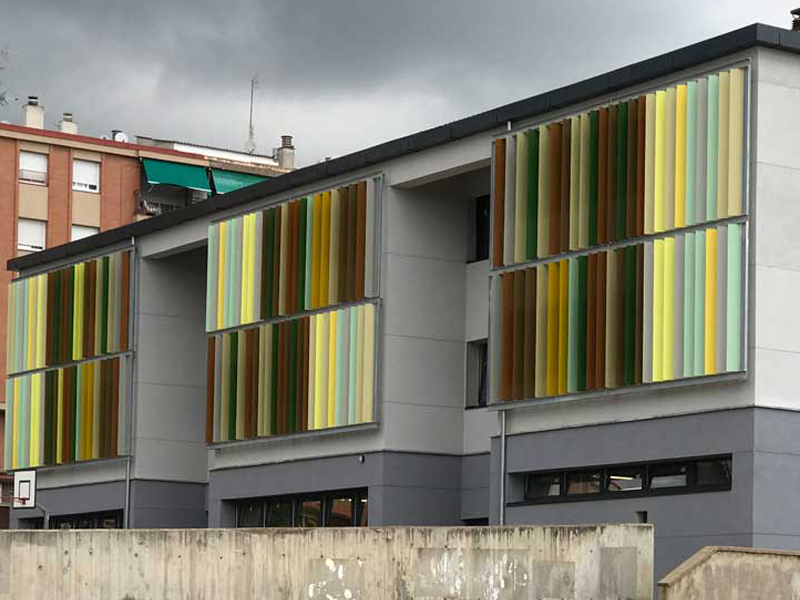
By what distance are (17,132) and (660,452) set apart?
50.6 m

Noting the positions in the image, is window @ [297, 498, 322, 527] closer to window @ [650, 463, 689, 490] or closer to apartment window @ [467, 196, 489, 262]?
apartment window @ [467, 196, 489, 262]

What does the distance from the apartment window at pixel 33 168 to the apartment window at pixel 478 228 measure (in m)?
42.0

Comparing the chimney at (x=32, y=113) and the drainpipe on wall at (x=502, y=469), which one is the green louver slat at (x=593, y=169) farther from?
the chimney at (x=32, y=113)

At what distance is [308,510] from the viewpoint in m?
36.1

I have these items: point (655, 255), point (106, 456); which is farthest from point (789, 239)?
point (106, 456)

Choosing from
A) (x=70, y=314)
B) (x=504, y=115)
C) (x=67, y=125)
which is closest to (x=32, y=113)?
(x=67, y=125)

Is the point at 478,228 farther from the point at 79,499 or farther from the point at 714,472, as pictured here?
the point at 79,499

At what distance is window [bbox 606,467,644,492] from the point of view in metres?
28.1

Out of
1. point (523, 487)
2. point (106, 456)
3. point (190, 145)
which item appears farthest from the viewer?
point (190, 145)

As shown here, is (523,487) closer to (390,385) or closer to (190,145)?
(390,385)

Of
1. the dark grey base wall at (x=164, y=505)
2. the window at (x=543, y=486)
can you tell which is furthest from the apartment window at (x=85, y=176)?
the window at (x=543, y=486)

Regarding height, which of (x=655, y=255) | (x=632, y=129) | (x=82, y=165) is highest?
(x=82, y=165)

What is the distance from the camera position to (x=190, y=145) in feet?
275

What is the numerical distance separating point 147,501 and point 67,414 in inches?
135
